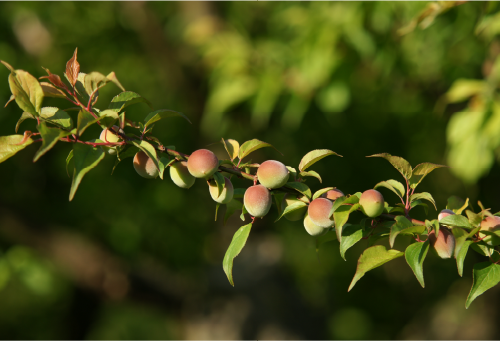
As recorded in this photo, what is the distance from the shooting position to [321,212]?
20.1 inches

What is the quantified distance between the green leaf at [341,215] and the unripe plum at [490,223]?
0.15m

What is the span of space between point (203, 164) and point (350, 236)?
203mm

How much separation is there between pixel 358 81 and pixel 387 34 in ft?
1.93

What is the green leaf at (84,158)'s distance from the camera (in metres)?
0.46

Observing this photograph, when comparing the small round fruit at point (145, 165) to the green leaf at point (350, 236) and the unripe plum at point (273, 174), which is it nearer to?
the unripe plum at point (273, 174)

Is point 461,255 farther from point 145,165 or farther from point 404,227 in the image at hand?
point 145,165

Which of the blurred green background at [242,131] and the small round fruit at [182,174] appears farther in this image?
the blurred green background at [242,131]

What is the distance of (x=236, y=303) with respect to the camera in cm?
Result: 278

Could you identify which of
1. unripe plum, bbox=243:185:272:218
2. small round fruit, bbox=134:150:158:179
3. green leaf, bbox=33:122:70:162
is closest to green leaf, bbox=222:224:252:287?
unripe plum, bbox=243:185:272:218

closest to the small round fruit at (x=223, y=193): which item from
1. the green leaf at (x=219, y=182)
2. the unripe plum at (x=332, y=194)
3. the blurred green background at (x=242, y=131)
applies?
the green leaf at (x=219, y=182)

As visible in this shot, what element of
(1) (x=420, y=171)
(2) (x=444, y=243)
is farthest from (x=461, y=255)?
(1) (x=420, y=171)

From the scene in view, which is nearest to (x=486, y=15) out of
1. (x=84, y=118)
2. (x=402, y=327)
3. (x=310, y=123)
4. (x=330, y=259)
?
(x=84, y=118)

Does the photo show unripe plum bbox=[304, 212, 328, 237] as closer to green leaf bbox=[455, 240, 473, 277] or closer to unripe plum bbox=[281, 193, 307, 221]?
unripe plum bbox=[281, 193, 307, 221]

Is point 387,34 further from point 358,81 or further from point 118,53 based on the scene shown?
point 118,53
